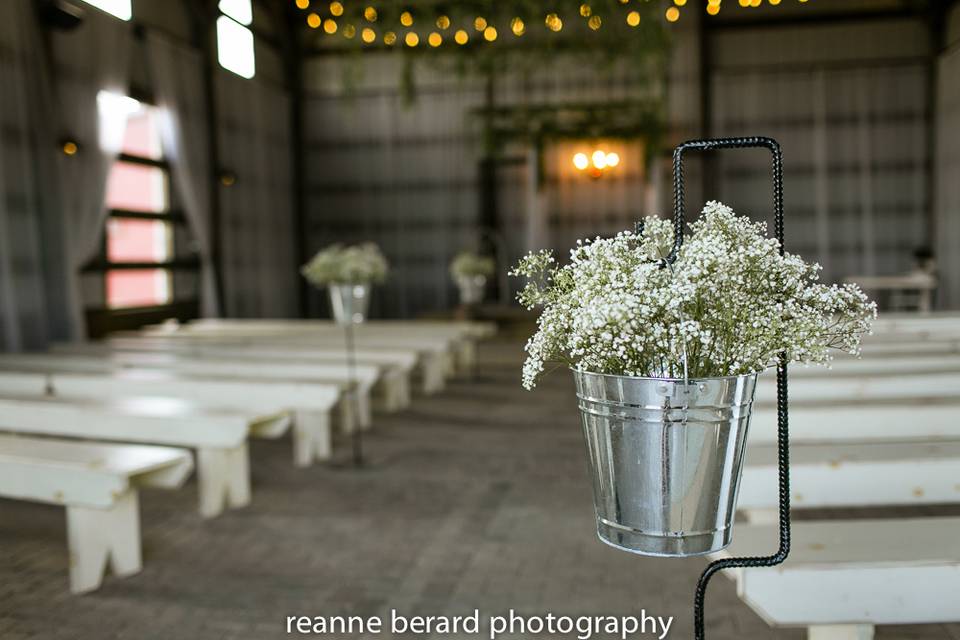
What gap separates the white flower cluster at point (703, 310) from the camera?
1.35 m


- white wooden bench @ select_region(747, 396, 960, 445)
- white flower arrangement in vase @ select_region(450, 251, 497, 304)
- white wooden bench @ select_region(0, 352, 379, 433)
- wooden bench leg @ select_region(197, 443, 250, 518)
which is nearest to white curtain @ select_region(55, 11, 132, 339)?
white wooden bench @ select_region(0, 352, 379, 433)

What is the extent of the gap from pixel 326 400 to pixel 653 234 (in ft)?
10.5

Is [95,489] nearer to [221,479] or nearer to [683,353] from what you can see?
[221,479]

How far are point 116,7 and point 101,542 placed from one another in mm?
8177

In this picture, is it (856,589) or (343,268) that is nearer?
(856,589)

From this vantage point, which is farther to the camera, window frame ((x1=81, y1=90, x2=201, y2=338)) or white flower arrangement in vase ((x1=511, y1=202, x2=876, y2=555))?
window frame ((x1=81, y1=90, x2=201, y2=338))

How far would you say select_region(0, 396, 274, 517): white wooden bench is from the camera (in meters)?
3.72

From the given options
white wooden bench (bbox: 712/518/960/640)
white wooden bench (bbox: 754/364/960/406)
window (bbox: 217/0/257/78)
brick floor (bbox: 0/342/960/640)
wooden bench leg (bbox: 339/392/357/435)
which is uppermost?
window (bbox: 217/0/257/78)

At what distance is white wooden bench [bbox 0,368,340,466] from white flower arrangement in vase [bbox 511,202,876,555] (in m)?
2.82

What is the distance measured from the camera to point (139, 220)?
33.1 feet

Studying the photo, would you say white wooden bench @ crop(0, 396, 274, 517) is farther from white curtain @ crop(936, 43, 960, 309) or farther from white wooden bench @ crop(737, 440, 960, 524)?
white curtain @ crop(936, 43, 960, 309)

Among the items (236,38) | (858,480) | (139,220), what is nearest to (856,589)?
(858,480)

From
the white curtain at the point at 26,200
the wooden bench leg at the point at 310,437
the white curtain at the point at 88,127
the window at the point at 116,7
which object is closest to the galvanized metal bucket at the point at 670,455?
the wooden bench leg at the point at 310,437

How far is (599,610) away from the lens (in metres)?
2.71
